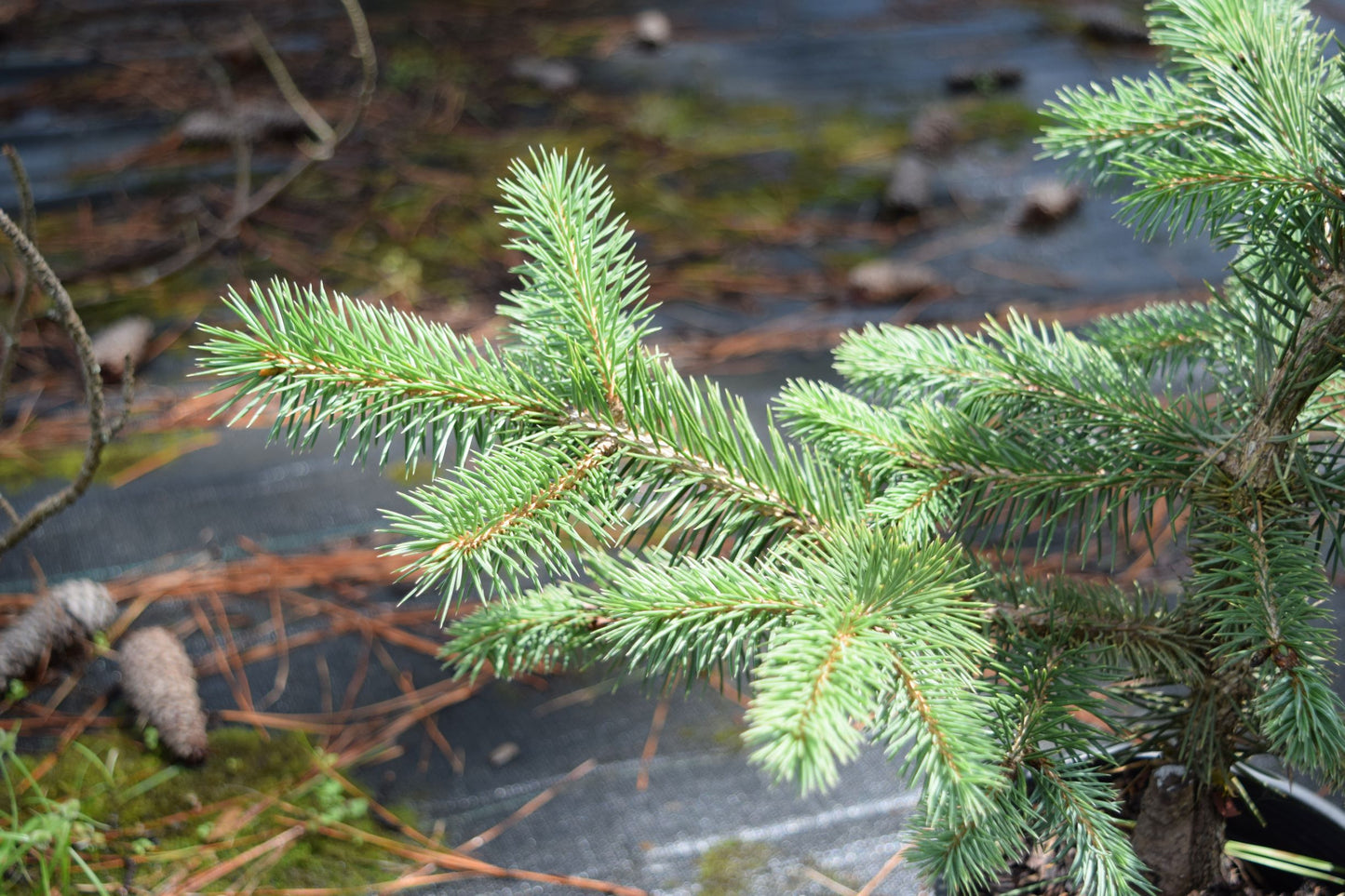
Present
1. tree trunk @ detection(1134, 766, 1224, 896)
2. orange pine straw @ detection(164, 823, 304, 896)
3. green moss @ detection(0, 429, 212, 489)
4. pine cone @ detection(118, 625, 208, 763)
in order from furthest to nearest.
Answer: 1. green moss @ detection(0, 429, 212, 489)
2. pine cone @ detection(118, 625, 208, 763)
3. orange pine straw @ detection(164, 823, 304, 896)
4. tree trunk @ detection(1134, 766, 1224, 896)

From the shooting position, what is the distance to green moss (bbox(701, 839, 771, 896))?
1060mm

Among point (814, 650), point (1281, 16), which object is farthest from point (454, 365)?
point (1281, 16)

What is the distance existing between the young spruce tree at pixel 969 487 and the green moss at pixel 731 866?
44 cm

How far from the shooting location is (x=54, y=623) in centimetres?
129

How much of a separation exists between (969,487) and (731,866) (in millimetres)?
608

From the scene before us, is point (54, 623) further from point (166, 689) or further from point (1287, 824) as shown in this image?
point (1287, 824)

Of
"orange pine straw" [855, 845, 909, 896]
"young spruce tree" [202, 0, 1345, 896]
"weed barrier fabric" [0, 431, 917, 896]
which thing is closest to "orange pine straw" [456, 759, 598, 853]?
"weed barrier fabric" [0, 431, 917, 896]

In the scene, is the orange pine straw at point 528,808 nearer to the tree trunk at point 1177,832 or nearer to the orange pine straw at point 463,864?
the orange pine straw at point 463,864

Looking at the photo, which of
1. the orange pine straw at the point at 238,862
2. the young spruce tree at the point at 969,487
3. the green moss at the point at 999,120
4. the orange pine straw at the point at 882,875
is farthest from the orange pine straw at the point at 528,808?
the green moss at the point at 999,120

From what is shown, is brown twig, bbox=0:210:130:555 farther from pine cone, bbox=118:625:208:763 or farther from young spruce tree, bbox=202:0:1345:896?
pine cone, bbox=118:625:208:763

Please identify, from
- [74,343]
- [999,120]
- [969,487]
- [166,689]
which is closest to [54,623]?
[166,689]

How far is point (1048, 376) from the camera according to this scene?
697 mm

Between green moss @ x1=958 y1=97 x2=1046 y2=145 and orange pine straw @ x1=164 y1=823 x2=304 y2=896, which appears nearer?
orange pine straw @ x1=164 y1=823 x2=304 y2=896

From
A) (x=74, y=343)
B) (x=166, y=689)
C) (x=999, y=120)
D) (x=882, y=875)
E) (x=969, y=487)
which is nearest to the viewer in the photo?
(x=969, y=487)
